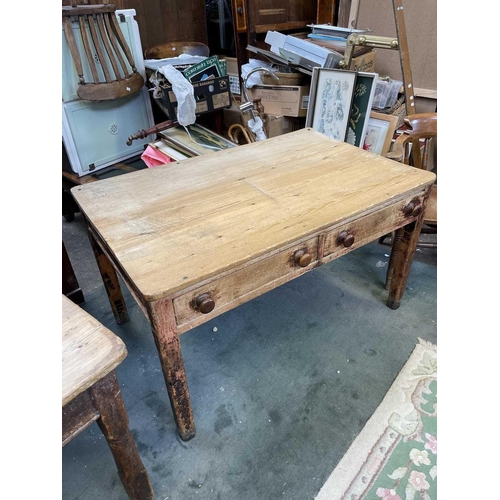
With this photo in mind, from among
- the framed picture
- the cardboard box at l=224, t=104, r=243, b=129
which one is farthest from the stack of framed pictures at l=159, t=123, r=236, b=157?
the framed picture

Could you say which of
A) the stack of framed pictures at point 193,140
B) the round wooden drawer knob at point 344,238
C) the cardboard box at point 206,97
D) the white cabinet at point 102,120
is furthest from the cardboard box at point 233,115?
the round wooden drawer knob at point 344,238

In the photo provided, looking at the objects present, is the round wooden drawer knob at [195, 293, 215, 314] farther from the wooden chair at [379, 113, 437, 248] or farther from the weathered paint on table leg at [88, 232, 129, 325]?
the wooden chair at [379, 113, 437, 248]

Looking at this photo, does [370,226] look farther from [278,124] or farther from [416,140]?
[278,124]

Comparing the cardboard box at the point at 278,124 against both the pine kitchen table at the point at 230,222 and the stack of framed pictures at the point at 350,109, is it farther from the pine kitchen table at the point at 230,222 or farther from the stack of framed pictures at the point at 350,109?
the pine kitchen table at the point at 230,222

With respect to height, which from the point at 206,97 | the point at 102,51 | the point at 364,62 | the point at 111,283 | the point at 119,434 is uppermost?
the point at 102,51

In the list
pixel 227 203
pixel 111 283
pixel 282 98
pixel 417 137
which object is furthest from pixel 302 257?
pixel 282 98

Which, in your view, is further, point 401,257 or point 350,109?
point 350,109

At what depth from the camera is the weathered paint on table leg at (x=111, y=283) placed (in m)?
1.45

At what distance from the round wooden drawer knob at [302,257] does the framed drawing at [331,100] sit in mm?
1587

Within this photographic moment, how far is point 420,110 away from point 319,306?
2007mm

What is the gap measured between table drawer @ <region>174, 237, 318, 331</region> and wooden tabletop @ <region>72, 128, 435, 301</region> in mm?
61

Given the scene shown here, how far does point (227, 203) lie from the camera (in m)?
1.21

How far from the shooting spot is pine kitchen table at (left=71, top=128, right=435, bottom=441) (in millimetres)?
964

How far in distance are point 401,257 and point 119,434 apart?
4.18 feet
